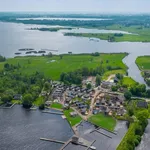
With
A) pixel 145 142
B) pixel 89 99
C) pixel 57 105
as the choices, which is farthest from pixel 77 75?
pixel 145 142

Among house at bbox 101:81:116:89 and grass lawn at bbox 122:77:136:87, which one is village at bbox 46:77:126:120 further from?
grass lawn at bbox 122:77:136:87

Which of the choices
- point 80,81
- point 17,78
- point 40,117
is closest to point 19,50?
point 17,78

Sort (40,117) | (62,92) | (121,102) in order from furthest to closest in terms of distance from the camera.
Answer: (62,92) < (121,102) < (40,117)

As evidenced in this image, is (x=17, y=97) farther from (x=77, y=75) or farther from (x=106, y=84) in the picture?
(x=106, y=84)

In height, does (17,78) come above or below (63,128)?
above

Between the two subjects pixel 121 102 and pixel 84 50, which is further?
pixel 84 50

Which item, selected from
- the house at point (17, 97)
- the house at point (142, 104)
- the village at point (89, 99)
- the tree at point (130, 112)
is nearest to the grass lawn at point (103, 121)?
the village at point (89, 99)

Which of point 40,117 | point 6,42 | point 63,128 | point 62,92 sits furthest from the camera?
point 6,42

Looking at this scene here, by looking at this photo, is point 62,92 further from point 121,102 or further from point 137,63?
point 137,63
